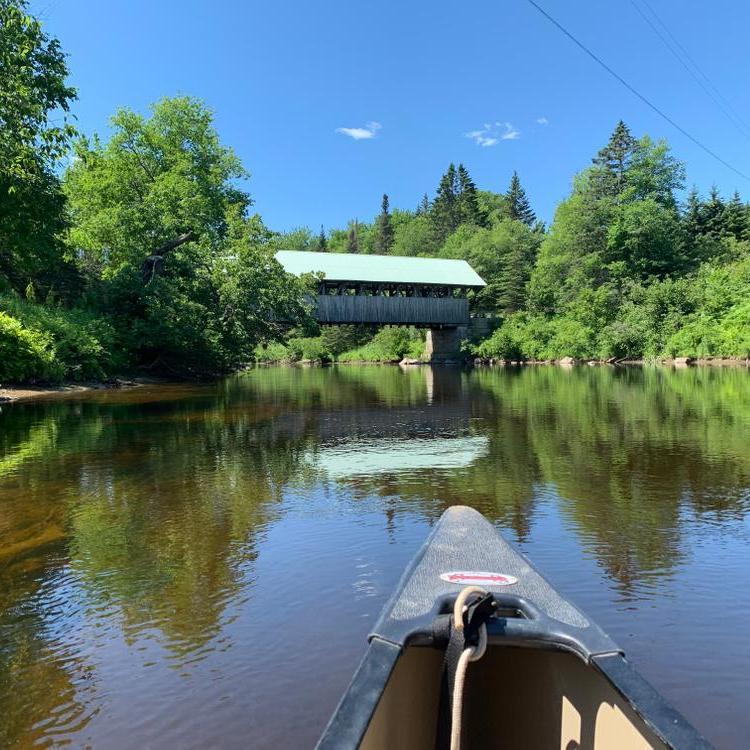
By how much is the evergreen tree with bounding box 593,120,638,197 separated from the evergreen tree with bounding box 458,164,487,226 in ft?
107

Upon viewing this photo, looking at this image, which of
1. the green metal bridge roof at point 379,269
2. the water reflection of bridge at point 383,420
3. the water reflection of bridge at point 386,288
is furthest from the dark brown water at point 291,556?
the green metal bridge roof at point 379,269

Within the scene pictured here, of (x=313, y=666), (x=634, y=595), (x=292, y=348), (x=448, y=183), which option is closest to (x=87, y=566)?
(x=313, y=666)

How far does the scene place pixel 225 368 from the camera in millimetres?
36844

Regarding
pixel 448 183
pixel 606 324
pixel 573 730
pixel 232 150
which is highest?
pixel 448 183

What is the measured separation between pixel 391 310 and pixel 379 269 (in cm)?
331

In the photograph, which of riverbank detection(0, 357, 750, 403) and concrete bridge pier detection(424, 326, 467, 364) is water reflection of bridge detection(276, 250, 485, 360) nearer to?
concrete bridge pier detection(424, 326, 467, 364)

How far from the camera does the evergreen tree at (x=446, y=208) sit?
9138 cm

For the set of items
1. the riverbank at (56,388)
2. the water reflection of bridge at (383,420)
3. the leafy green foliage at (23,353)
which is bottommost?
the water reflection of bridge at (383,420)

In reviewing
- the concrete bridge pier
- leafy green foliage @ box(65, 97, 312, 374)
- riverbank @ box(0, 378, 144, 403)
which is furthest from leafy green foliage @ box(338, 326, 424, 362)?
riverbank @ box(0, 378, 144, 403)

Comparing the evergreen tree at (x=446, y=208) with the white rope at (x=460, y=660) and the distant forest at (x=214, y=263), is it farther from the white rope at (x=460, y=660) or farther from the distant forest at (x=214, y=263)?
the white rope at (x=460, y=660)

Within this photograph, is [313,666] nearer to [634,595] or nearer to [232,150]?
[634,595]

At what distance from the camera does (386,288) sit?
154 feet

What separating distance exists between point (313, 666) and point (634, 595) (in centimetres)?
243

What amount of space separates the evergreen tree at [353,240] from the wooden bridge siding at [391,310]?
69.5 metres
